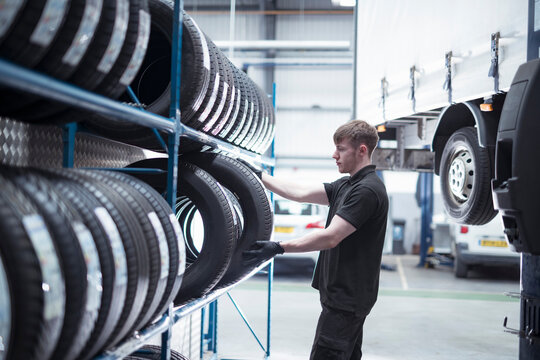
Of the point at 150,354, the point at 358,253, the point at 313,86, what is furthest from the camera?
the point at 313,86

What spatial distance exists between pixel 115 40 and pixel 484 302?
29.2ft

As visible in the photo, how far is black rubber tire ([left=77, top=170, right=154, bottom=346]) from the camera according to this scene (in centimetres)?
214

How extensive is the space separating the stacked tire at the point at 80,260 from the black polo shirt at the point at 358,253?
1361mm

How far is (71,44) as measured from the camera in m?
1.83

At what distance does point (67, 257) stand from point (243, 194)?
7.07ft

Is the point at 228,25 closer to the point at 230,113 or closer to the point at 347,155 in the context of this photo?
the point at 230,113

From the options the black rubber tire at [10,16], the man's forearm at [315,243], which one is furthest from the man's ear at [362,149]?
the black rubber tire at [10,16]

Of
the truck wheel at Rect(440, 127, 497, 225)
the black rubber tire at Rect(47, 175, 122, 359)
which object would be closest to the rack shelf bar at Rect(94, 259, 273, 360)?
the black rubber tire at Rect(47, 175, 122, 359)

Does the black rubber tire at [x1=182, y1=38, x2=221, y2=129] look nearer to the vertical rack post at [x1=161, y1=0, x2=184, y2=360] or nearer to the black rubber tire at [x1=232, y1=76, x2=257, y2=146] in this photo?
the vertical rack post at [x1=161, y1=0, x2=184, y2=360]

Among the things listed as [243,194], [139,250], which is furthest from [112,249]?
[243,194]

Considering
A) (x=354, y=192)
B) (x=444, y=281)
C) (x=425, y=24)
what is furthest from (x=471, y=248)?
(x=354, y=192)

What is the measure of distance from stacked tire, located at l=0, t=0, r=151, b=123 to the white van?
33.8 ft

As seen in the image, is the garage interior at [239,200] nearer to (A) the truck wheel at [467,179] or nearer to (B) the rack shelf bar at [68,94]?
(B) the rack shelf bar at [68,94]

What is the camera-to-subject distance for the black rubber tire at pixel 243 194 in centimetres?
374
